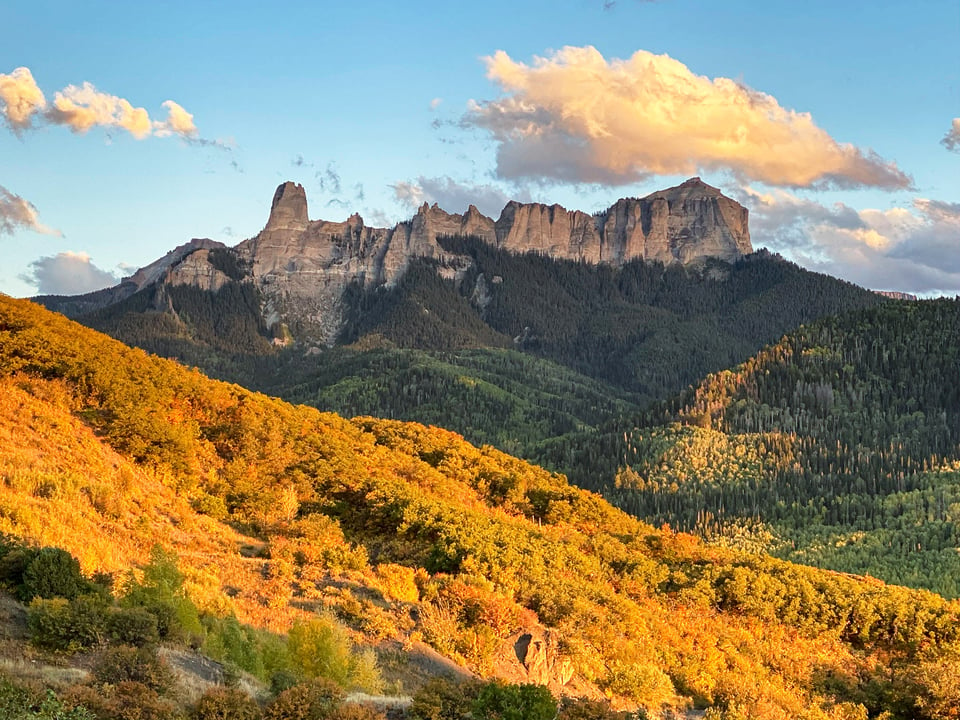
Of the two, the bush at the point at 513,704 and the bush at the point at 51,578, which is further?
the bush at the point at 51,578

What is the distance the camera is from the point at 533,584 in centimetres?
2975

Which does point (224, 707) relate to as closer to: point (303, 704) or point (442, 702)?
point (303, 704)

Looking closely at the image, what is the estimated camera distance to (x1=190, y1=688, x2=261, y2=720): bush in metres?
14.7

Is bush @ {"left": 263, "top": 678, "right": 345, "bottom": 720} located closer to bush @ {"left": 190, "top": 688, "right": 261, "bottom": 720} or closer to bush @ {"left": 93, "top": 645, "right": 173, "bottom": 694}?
bush @ {"left": 190, "top": 688, "right": 261, "bottom": 720}

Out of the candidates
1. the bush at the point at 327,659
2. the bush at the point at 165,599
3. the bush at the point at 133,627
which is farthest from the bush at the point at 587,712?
the bush at the point at 133,627

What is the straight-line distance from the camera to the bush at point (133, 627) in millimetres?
17453

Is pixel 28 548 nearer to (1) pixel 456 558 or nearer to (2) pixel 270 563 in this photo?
(2) pixel 270 563

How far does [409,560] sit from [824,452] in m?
130

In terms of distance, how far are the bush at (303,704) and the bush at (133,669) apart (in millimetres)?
2079

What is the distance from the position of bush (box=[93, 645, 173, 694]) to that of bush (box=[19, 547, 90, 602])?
3.64 m

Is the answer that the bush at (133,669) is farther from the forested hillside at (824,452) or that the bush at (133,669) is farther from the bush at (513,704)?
the forested hillside at (824,452)

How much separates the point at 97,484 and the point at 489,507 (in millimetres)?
23438

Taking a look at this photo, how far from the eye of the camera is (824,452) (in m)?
145

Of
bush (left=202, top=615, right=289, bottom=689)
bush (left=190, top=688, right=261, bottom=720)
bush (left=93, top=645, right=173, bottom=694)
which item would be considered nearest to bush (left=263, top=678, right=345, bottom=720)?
bush (left=190, top=688, right=261, bottom=720)
